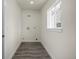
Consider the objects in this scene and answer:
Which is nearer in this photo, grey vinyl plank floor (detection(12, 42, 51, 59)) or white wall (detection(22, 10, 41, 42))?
grey vinyl plank floor (detection(12, 42, 51, 59))

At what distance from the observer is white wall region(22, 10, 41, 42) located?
7.30m

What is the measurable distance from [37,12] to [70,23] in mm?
5877

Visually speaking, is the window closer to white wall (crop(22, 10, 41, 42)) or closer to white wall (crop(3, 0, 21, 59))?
white wall (crop(3, 0, 21, 59))

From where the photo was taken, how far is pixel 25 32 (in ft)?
24.0

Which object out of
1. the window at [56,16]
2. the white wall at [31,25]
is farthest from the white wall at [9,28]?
the white wall at [31,25]

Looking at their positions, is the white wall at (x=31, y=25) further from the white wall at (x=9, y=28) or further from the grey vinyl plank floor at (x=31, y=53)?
the white wall at (x=9, y=28)

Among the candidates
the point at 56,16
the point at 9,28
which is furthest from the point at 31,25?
the point at 56,16

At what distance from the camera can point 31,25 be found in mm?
7371

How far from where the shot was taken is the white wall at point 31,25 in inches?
287

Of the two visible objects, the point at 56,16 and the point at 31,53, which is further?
the point at 31,53

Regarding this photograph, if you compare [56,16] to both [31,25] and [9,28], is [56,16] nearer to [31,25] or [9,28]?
[9,28]

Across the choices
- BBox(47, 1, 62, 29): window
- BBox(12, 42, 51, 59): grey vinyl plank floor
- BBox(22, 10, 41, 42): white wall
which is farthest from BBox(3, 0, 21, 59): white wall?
BBox(22, 10, 41, 42): white wall

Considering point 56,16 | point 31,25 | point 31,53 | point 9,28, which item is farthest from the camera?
point 31,25

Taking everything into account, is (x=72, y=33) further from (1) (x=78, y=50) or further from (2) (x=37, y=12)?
(2) (x=37, y=12)
